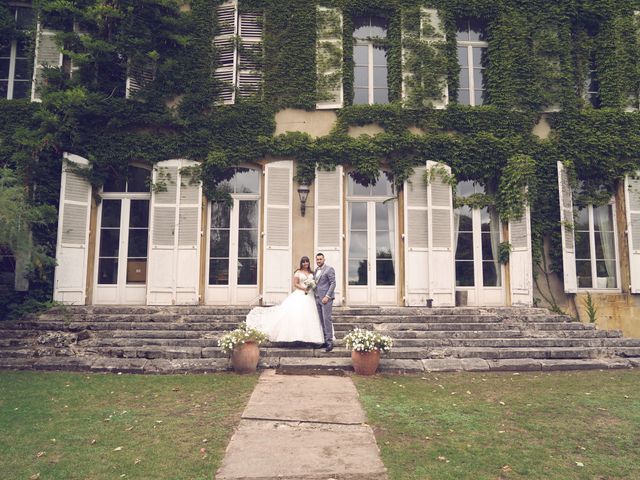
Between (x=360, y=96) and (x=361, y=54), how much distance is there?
978mm

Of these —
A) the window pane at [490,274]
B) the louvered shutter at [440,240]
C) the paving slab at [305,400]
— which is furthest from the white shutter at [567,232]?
the paving slab at [305,400]

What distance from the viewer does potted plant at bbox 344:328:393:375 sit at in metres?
6.12

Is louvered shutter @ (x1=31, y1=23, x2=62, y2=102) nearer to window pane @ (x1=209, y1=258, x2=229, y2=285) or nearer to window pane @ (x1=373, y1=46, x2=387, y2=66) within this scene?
window pane @ (x1=209, y1=258, x2=229, y2=285)

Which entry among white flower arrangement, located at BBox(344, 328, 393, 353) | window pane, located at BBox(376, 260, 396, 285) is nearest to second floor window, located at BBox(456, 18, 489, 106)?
window pane, located at BBox(376, 260, 396, 285)

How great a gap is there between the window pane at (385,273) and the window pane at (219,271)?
3030mm

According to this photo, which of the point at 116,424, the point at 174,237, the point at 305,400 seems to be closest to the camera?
the point at 116,424

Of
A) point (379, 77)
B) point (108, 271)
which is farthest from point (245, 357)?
point (379, 77)

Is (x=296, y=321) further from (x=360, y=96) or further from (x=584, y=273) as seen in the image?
(x=584, y=273)

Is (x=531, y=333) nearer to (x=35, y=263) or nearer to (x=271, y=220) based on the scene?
(x=271, y=220)

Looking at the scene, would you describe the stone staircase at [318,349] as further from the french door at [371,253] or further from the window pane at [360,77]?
the window pane at [360,77]

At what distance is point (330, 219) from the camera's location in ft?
30.4

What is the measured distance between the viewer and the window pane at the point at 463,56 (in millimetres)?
10192

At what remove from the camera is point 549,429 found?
164 inches

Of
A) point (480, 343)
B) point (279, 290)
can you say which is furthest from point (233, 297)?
point (480, 343)
